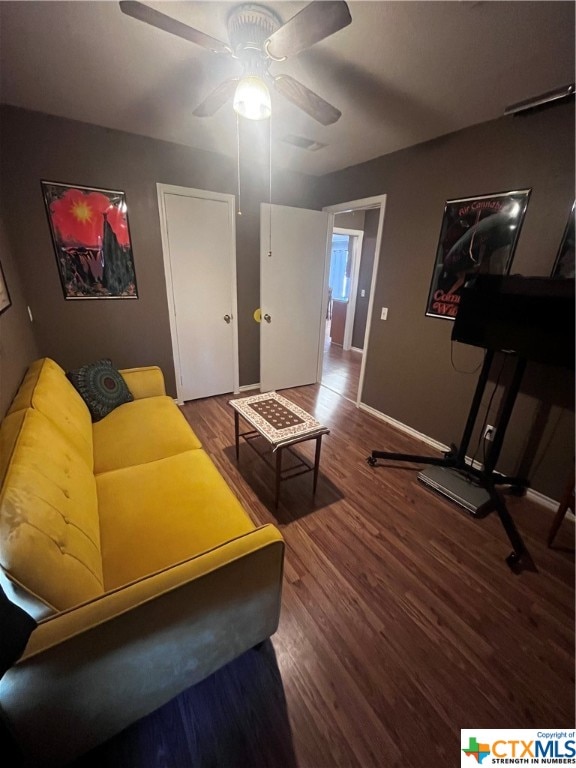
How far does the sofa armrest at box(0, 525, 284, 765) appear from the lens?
71cm

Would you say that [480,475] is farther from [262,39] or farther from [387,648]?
[262,39]

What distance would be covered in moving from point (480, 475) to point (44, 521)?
7.76ft

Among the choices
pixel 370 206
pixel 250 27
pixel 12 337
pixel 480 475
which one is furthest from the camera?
pixel 370 206

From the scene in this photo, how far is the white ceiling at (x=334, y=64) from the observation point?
118cm

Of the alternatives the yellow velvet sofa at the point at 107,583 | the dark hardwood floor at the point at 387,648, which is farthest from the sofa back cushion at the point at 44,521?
the dark hardwood floor at the point at 387,648

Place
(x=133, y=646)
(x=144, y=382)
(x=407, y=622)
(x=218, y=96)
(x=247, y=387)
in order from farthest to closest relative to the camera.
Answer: (x=247, y=387) → (x=144, y=382) → (x=218, y=96) → (x=407, y=622) → (x=133, y=646)

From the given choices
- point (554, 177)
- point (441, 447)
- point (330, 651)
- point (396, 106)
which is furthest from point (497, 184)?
point (330, 651)

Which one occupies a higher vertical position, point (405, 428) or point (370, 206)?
point (370, 206)

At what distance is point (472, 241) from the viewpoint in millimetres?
2125

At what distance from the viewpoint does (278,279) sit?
10.8 ft

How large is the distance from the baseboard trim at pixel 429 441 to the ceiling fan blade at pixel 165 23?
2.80 m

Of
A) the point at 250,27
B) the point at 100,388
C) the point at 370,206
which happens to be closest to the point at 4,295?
the point at 100,388

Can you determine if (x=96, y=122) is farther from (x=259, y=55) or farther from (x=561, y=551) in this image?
(x=561, y=551)

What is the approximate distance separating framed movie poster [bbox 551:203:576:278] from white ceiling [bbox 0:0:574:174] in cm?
70
